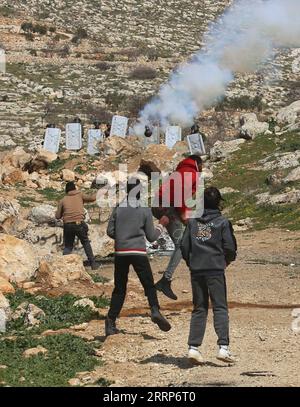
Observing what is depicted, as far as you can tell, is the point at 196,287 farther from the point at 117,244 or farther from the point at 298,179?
the point at 298,179

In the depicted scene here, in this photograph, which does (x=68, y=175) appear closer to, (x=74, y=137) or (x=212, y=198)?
(x=74, y=137)

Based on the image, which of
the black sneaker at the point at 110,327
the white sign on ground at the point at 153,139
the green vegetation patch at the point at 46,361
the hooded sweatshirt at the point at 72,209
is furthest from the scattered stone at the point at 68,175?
the black sneaker at the point at 110,327

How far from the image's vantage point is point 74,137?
92.2ft

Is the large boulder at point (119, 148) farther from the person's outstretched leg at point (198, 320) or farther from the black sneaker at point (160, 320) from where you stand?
the person's outstretched leg at point (198, 320)

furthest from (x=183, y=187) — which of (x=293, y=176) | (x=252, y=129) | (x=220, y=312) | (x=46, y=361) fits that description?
(x=252, y=129)

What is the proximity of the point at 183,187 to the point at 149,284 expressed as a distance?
163 centimetres

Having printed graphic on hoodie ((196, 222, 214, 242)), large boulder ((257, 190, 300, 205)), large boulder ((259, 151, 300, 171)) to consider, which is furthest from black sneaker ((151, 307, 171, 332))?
large boulder ((259, 151, 300, 171))

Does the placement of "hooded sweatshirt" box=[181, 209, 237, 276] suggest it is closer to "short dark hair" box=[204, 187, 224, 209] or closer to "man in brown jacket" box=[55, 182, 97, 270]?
"short dark hair" box=[204, 187, 224, 209]

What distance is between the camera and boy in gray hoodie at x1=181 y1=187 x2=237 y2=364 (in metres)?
7.27

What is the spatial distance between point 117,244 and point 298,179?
12231 millimetres

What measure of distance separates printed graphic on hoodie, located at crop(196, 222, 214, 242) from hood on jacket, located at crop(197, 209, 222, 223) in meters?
0.05

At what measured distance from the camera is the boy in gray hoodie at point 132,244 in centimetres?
817

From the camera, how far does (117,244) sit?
8.21 m
